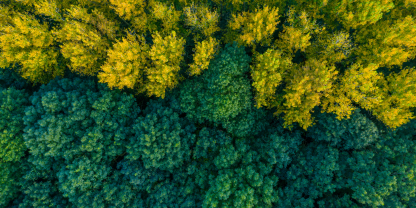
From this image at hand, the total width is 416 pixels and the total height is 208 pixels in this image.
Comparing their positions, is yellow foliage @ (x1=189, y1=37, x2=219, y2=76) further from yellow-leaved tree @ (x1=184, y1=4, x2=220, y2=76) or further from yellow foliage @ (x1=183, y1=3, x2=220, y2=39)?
yellow foliage @ (x1=183, y1=3, x2=220, y2=39)

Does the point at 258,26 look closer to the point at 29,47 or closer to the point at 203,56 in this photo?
the point at 203,56

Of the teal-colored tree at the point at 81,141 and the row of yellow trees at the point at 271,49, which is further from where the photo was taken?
the teal-colored tree at the point at 81,141

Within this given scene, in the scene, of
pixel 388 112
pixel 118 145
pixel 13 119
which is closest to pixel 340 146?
pixel 388 112

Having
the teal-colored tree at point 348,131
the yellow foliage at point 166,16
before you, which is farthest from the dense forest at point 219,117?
the yellow foliage at point 166,16

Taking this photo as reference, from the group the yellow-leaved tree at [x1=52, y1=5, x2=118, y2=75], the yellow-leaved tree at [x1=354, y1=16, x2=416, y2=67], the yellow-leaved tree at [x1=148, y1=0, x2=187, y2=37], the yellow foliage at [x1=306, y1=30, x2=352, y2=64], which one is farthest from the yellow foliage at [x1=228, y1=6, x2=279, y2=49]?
the yellow-leaved tree at [x1=52, y1=5, x2=118, y2=75]

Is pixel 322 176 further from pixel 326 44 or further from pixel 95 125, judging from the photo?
pixel 95 125

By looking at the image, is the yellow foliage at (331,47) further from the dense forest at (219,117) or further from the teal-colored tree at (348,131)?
the teal-colored tree at (348,131)
